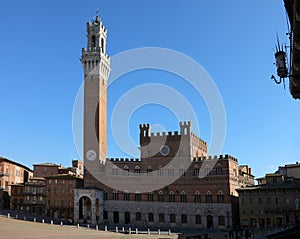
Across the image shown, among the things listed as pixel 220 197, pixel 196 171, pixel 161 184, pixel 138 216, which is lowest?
pixel 138 216

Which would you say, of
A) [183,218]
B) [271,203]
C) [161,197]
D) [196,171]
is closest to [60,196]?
[161,197]

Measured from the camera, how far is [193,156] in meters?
59.3

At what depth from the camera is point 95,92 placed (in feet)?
222

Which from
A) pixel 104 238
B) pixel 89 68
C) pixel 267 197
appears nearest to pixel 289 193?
pixel 267 197

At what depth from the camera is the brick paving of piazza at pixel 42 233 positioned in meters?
36.2

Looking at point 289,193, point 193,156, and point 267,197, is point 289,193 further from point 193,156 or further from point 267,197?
point 193,156

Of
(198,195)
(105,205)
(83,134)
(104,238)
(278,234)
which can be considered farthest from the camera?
(83,134)

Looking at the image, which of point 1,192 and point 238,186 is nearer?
point 238,186

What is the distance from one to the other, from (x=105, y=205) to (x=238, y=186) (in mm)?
22072

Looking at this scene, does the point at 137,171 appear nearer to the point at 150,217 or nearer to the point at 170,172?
the point at 170,172

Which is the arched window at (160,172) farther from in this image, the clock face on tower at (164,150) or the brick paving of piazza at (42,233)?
the brick paving of piazza at (42,233)

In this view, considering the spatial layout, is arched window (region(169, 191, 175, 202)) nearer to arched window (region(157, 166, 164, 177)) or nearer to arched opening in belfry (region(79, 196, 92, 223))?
arched window (region(157, 166, 164, 177))

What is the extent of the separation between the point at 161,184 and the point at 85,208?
46.2ft

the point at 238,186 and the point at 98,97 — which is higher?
the point at 98,97
